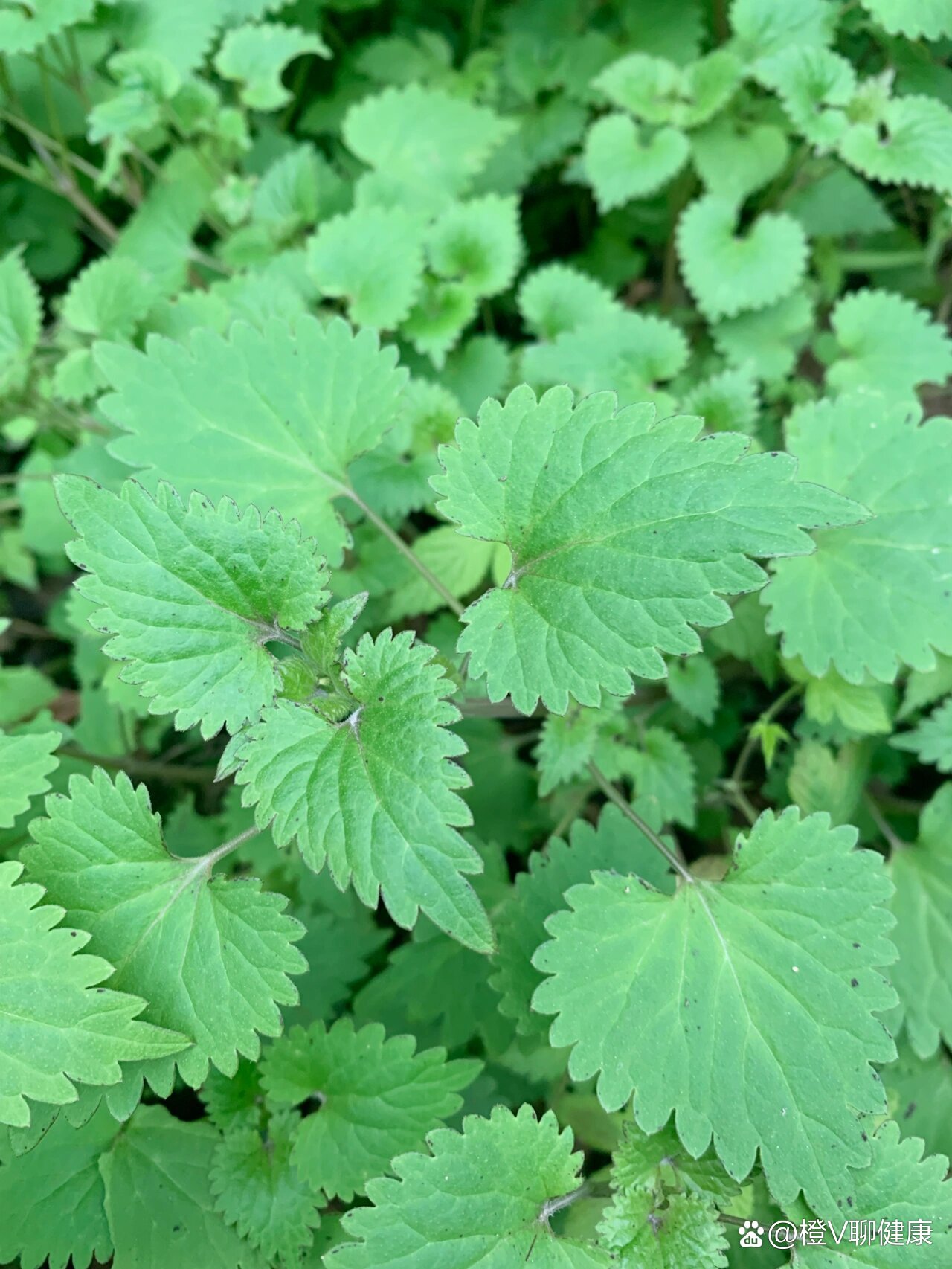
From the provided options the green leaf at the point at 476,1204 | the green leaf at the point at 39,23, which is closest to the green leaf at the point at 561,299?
the green leaf at the point at 39,23

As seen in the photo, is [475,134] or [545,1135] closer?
[545,1135]

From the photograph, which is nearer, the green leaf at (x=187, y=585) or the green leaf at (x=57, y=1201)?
the green leaf at (x=187, y=585)

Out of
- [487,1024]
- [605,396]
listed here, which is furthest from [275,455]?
[487,1024]

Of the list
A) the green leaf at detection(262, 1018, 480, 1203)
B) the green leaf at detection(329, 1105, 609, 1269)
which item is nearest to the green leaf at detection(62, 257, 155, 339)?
the green leaf at detection(262, 1018, 480, 1203)

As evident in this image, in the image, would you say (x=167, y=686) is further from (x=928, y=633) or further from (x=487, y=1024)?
(x=928, y=633)

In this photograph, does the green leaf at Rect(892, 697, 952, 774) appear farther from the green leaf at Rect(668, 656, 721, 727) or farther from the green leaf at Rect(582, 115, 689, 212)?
the green leaf at Rect(582, 115, 689, 212)

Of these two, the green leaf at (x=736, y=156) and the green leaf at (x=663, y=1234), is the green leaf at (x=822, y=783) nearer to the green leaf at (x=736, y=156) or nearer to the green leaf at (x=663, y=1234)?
the green leaf at (x=663, y=1234)

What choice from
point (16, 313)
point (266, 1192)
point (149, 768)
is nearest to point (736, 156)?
point (16, 313)
